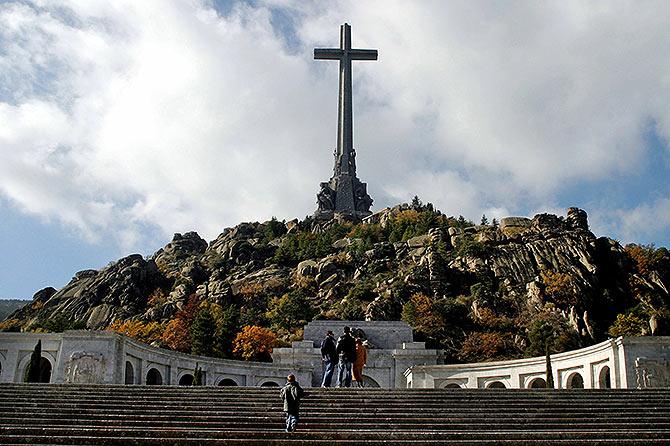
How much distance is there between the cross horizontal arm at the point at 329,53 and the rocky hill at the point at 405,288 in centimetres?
2053

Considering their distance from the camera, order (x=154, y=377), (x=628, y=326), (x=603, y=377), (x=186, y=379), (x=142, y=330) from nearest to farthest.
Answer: (x=603, y=377) → (x=154, y=377) → (x=186, y=379) → (x=628, y=326) → (x=142, y=330)

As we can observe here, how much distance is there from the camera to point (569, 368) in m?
37.1

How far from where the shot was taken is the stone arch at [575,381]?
3683 centimetres

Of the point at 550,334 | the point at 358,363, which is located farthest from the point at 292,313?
the point at 358,363

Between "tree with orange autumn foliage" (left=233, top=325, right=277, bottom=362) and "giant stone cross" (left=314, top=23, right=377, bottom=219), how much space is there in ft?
116

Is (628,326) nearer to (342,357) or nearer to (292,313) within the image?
(292,313)

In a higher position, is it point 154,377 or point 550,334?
point 550,334

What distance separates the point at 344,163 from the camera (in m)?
92.8

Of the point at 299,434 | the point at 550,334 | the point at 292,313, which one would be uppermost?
the point at 292,313

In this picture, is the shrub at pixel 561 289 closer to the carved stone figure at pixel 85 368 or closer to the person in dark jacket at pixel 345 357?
the carved stone figure at pixel 85 368

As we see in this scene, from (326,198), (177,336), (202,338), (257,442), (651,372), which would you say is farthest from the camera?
(326,198)

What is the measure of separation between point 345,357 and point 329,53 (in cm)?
6817

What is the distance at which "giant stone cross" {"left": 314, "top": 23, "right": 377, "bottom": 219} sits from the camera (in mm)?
86500

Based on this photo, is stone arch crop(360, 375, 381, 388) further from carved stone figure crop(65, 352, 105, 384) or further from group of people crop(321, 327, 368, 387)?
group of people crop(321, 327, 368, 387)
